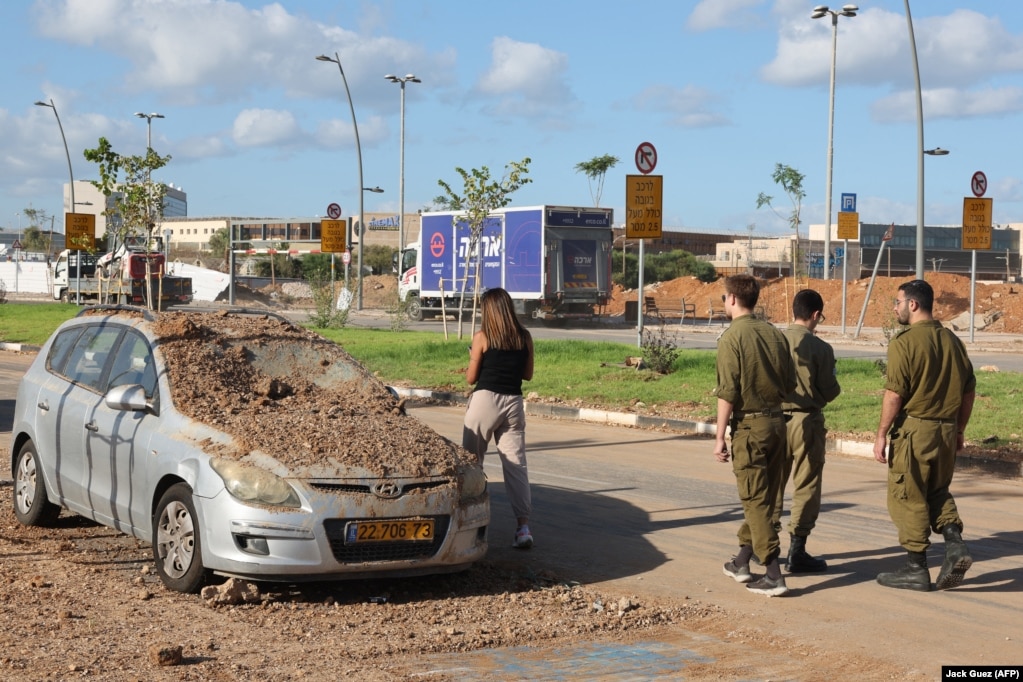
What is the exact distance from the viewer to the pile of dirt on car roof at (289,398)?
269 inches

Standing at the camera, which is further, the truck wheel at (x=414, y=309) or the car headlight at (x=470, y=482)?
the truck wheel at (x=414, y=309)

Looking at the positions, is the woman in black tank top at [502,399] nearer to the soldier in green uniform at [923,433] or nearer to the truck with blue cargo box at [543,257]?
the soldier in green uniform at [923,433]

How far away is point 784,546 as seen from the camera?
8336mm

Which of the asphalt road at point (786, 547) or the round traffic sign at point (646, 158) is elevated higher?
the round traffic sign at point (646, 158)

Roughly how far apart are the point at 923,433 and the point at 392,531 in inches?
123

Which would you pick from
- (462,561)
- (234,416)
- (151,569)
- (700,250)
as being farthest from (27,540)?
(700,250)

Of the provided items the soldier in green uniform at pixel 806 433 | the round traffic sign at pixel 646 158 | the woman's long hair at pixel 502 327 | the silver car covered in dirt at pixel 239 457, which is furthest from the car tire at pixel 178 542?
the round traffic sign at pixel 646 158

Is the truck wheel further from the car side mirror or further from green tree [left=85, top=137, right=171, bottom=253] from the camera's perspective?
the car side mirror

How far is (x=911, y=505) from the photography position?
7145 millimetres

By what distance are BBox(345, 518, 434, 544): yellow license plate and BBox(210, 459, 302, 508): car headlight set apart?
1.09ft

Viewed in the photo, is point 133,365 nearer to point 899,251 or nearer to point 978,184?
point 978,184

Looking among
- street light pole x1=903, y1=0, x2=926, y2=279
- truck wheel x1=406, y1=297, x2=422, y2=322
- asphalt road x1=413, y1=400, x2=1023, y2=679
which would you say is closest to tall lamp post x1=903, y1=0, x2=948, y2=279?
street light pole x1=903, y1=0, x2=926, y2=279

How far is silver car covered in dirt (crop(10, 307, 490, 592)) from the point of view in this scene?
650cm

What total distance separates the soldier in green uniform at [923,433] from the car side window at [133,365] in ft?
14.4
